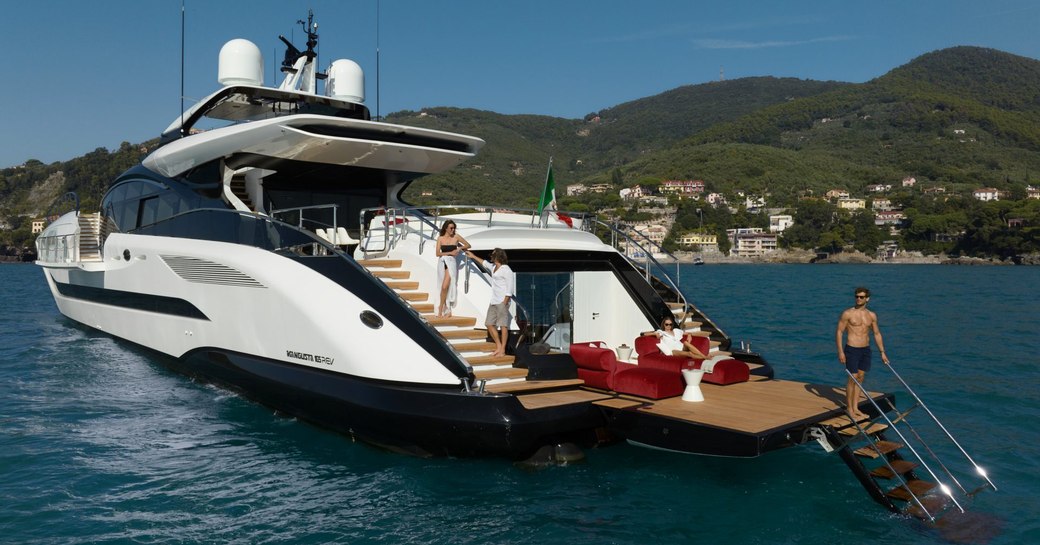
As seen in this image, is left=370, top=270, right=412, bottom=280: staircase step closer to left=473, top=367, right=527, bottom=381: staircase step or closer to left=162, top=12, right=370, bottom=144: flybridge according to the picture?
left=473, top=367, right=527, bottom=381: staircase step

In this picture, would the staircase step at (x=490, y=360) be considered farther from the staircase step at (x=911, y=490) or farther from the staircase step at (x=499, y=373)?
the staircase step at (x=911, y=490)

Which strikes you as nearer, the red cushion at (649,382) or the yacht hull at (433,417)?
the yacht hull at (433,417)

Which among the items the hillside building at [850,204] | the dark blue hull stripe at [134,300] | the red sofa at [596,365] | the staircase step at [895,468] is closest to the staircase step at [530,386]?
the red sofa at [596,365]

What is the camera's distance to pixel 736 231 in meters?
145

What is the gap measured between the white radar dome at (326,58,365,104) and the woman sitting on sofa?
808 cm

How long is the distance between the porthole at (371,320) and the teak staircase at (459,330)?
352mm

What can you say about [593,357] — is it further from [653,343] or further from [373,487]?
[373,487]

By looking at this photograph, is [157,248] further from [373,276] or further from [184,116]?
[373,276]

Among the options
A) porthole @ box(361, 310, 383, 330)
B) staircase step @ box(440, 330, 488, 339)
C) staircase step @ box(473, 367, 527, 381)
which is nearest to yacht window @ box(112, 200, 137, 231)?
porthole @ box(361, 310, 383, 330)

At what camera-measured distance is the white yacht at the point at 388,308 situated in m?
7.19

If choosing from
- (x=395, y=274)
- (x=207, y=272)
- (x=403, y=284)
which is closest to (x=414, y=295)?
(x=403, y=284)

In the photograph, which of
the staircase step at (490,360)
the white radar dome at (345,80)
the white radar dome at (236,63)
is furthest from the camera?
the white radar dome at (345,80)

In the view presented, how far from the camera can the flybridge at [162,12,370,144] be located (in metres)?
13.3

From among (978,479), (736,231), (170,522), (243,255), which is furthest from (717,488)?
(736,231)
